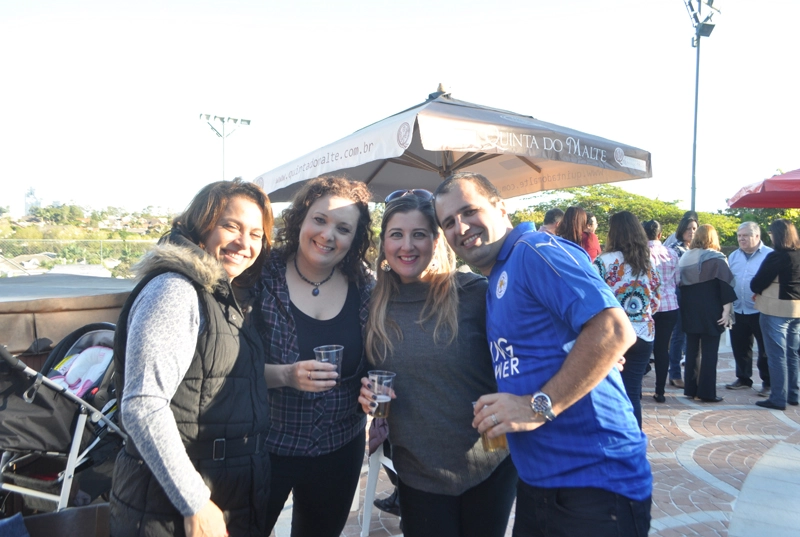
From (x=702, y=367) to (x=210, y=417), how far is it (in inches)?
259

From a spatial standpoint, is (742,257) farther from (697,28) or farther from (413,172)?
(697,28)

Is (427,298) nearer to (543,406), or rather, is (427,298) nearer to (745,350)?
(543,406)

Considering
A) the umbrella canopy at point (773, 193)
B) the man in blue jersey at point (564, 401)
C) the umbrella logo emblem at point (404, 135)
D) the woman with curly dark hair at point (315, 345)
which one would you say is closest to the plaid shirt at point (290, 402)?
the woman with curly dark hair at point (315, 345)

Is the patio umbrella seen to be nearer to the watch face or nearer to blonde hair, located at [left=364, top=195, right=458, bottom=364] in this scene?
blonde hair, located at [left=364, top=195, right=458, bottom=364]

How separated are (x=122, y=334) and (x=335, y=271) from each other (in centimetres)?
105

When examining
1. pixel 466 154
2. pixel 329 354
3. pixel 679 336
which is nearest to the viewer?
pixel 329 354

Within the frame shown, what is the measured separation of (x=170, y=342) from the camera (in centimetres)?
156

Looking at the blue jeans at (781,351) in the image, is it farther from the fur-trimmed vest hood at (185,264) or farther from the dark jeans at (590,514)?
the fur-trimmed vest hood at (185,264)

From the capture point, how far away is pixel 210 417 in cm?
170

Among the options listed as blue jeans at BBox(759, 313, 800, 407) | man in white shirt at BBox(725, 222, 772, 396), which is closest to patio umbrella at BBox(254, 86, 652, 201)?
blue jeans at BBox(759, 313, 800, 407)

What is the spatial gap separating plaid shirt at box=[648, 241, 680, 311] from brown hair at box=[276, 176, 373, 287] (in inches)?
179

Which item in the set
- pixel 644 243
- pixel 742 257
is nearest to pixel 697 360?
pixel 742 257

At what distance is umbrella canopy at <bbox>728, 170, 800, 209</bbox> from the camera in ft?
25.1

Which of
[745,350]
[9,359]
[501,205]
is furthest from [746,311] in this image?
[9,359]
